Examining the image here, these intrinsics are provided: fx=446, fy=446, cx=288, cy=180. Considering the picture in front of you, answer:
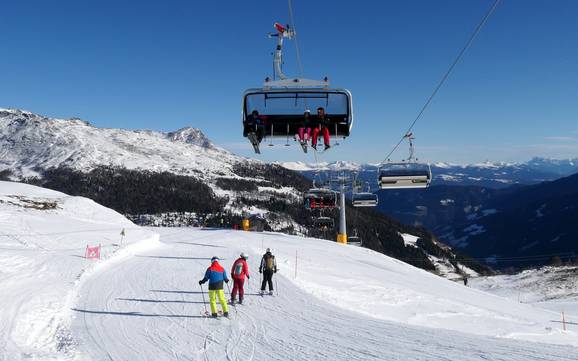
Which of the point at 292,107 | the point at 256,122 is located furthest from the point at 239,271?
the point at 292,107

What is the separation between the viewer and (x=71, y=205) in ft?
176

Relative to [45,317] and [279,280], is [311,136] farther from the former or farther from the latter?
[45,317]

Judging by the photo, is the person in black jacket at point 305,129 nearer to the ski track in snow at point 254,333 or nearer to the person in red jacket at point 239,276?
the person in red jacket at point 239,276

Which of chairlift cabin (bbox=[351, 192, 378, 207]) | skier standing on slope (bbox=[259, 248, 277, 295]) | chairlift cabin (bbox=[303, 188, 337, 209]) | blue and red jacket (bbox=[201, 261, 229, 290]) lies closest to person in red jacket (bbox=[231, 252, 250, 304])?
blue and red jacket (bbox=[201, 261, 229, 290])

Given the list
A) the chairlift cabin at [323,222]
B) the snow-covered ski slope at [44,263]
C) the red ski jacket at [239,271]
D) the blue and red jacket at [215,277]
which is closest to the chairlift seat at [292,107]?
the red ski jacket at [239,271]

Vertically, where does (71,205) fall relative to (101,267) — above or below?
above

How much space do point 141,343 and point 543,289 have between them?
131 ft

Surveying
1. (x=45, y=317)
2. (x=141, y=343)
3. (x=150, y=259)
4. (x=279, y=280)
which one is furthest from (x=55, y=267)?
(x=141, y=343)

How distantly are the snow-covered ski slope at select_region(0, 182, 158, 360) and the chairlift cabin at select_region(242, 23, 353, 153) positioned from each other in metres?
8.53

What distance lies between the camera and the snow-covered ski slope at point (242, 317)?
10.6 m

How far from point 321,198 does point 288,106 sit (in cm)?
2664

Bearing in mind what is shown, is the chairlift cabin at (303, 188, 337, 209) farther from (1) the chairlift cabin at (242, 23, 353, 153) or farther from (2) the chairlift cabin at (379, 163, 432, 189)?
(1) the chairlift cabin at (242, 23, 353, 153)

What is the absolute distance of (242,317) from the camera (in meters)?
13.9

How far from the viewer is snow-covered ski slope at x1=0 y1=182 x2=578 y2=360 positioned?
1059 cm
